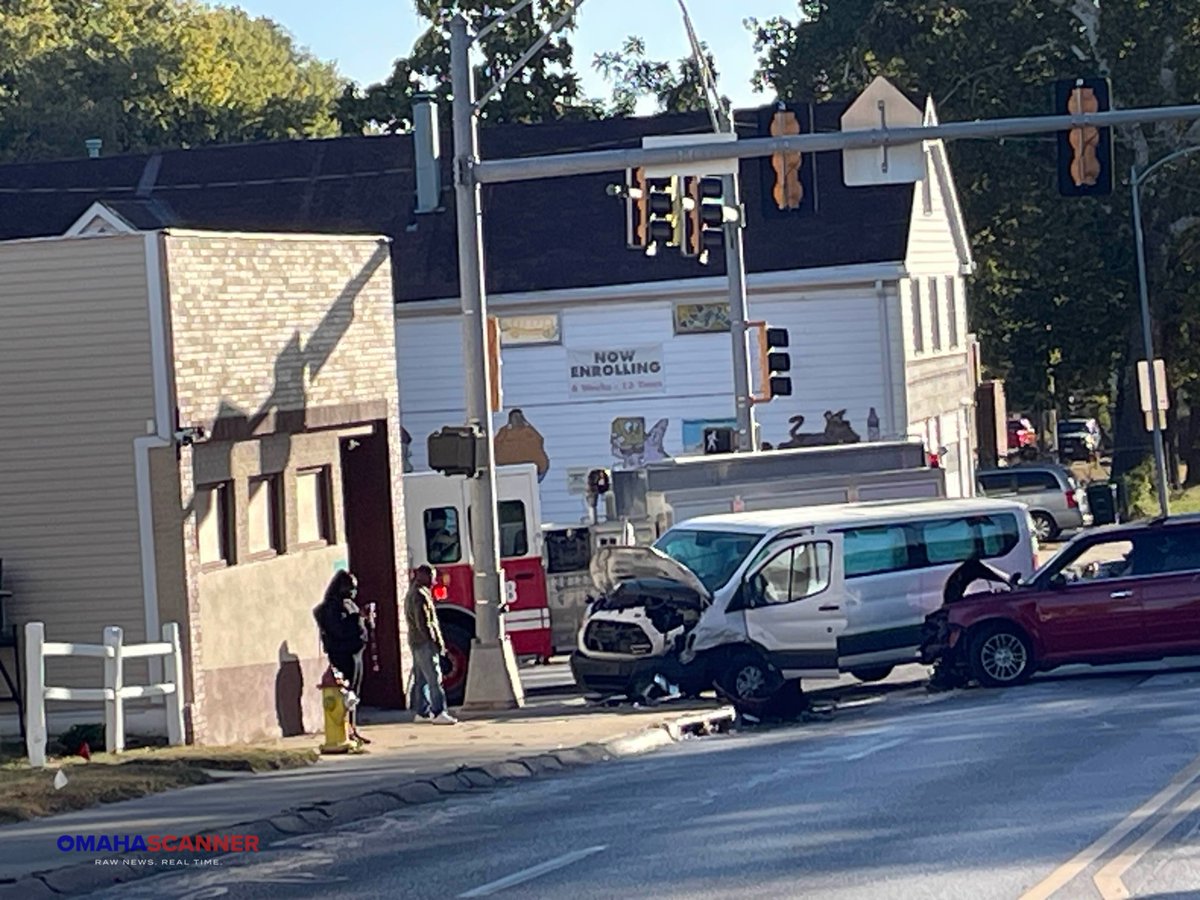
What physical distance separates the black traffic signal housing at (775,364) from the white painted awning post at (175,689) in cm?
1313

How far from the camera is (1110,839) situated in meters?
12.1

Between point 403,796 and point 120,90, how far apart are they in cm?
5916

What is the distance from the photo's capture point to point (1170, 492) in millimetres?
62125

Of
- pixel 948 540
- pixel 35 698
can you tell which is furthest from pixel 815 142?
pixel 35 698

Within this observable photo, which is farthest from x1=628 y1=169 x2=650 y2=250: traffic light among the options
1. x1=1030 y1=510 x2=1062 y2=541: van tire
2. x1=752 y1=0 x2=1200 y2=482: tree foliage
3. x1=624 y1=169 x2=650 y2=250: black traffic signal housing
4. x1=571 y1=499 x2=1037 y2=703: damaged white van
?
x1=752 y1=0 x2=1200 y2=482: tree foliage

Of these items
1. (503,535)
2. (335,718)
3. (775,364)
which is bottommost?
(335,718)

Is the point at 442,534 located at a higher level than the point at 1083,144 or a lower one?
lower

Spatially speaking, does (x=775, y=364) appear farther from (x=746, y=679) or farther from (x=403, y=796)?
(x=403, y=796)

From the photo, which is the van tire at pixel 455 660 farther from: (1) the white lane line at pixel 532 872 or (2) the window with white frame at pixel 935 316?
(2) the window with white frame at pixel 935 316

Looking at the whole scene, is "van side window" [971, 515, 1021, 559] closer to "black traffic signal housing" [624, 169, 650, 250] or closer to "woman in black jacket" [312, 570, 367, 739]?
"black traffic signal housing" [624, 169, 650, 250]

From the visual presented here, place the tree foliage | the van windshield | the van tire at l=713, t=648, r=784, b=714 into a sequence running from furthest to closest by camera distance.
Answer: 1. the tree foliage
2. the van windshield
3. the van tire at l=713, t=648, r=784, b=714

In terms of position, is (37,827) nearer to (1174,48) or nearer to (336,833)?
(336,833)

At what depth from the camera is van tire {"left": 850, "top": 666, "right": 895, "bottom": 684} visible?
943 inches

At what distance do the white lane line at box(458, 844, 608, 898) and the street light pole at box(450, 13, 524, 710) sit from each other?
1019 centimetres
